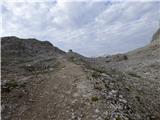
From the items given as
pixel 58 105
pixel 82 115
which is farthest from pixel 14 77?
pixel 82 115

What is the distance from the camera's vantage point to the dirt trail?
451 inches

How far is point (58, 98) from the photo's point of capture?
12875 millimetres

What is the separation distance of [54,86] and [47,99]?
5.23ft

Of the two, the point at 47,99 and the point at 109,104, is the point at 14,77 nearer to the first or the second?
the point at 47,99

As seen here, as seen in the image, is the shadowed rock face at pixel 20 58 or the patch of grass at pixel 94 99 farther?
the shadowed rock face at pixel 20 58

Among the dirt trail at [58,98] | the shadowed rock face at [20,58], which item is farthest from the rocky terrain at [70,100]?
the shadowed rock face at [20,58]

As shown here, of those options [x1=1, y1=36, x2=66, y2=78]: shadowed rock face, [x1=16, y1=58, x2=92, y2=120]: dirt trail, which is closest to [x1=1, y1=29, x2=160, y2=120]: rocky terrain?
[x1=16, y1=58, x2=92, y2=120]: dirt trail

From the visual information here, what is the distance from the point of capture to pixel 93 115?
10820mm

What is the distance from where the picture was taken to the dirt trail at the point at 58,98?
1147 centimetres

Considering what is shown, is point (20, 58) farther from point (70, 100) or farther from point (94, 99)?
point (94, 99)

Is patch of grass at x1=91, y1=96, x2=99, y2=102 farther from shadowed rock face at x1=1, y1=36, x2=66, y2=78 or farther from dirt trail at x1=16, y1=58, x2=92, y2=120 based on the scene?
shadowed rock face at x1=1, y1=36, x2=66, y2=78

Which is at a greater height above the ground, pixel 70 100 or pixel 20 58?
pixel 20 58

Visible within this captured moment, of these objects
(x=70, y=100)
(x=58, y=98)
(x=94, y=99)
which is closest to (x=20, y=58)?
(x=58, y=98)

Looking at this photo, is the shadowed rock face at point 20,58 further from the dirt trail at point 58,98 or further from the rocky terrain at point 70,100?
the dirt trail at point 58,98
